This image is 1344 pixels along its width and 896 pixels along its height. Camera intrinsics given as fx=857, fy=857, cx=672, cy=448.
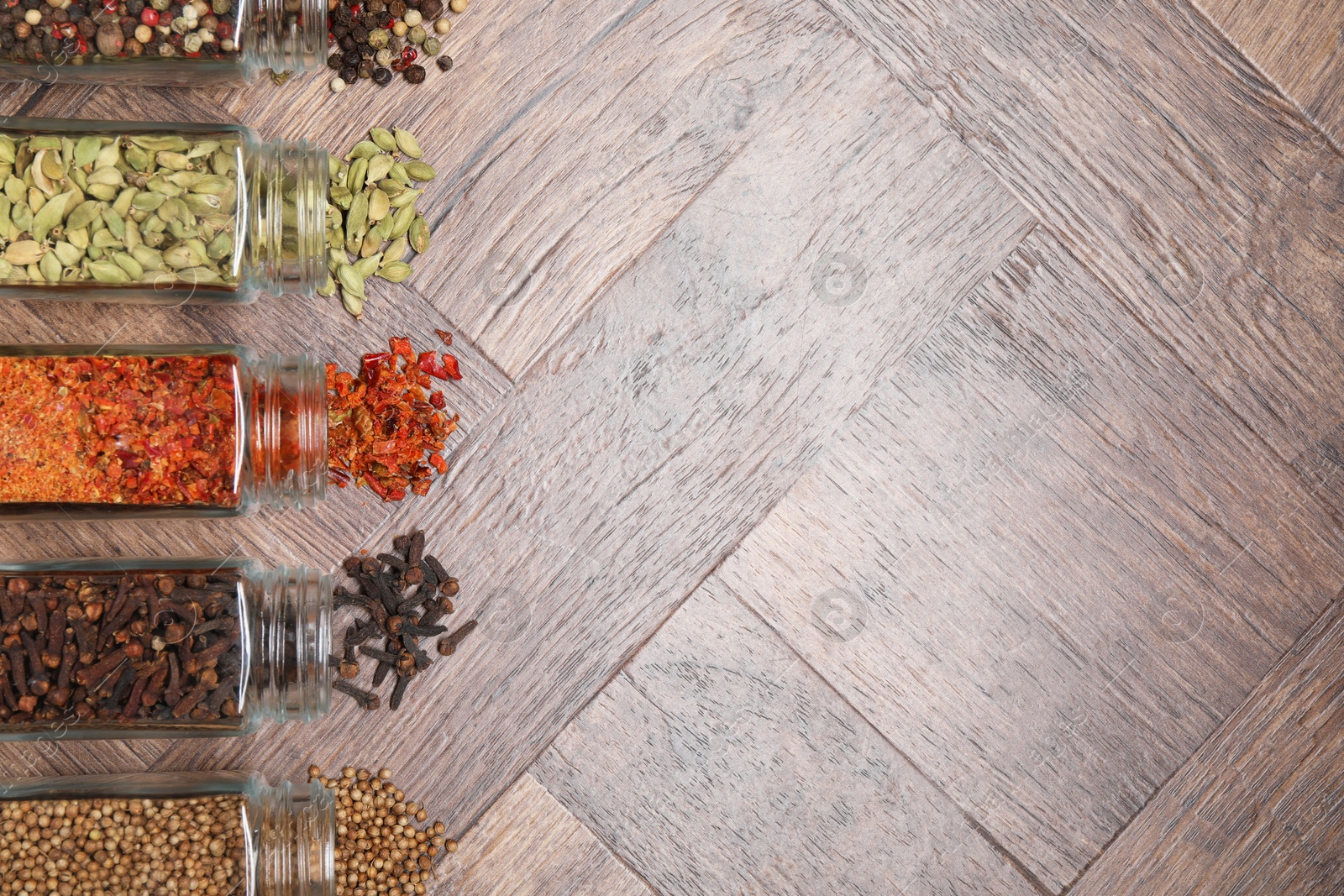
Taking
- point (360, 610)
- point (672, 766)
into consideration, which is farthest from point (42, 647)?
point (672, 766)

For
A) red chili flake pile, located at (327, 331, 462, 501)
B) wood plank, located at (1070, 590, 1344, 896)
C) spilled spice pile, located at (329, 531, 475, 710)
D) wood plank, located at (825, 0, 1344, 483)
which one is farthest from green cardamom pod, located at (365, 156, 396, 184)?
wood plank, located at (1070, 590, 1344, 896)

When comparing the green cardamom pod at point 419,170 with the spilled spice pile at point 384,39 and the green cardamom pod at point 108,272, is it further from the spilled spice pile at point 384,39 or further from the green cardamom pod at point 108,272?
the green cardamom pod at point 108,272

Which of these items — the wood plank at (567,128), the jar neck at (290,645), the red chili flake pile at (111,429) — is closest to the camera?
the red chili flake pile at (111,429)

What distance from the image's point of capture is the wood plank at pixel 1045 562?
50.5 inches

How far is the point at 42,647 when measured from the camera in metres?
1.06

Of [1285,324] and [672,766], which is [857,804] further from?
[1285,324]

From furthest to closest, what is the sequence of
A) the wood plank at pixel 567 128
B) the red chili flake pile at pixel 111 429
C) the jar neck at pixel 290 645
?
the wood plank at pixel 567 128
the jar neck at pixel 290 645
the red chili flake pile at pixel 111 429

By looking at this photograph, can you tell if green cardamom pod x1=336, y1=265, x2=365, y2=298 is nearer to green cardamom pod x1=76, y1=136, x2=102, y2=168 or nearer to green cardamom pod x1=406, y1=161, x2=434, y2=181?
green cardamom pod x1=406, y1=161, x2=434, y2=181

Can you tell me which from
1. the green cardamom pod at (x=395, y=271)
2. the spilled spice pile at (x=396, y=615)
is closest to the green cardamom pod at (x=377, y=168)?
the green cardamom pod at (x=395, y=271)

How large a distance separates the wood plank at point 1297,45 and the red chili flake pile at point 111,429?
1529 millimetres

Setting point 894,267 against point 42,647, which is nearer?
point 42,647

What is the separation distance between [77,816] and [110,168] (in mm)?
813

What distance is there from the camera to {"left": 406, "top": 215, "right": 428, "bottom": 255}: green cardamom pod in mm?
1215

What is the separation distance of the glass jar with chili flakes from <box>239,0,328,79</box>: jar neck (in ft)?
1.33
